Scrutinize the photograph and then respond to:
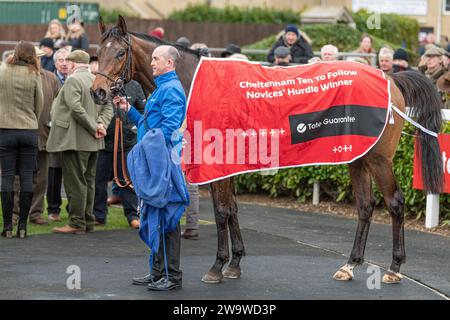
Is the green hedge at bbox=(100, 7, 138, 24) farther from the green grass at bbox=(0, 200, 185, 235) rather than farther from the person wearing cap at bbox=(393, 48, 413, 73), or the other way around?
the green grass at bbox=(0, 200, 185, 235)

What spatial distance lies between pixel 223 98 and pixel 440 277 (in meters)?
2.71

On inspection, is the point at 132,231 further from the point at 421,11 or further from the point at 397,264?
the point at 421,11

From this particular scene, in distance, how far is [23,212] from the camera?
11.2 meters

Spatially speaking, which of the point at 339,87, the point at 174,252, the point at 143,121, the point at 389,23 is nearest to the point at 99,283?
the point at 174,252

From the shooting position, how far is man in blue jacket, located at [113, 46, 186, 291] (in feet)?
28.1

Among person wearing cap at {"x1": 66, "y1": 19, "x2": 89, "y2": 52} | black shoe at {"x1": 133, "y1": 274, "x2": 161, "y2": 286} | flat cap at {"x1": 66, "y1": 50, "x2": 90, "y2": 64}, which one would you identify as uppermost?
person wearing cap at {"x1": 66, "y1": 19, "x2": 89, "y2": 52}

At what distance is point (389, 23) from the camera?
30484mm

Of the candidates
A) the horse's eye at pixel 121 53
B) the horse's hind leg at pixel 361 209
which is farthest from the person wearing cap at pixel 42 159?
the horse's hind leg at pixel 361 209

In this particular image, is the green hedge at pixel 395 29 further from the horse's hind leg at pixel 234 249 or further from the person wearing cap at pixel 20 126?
the horse's hind leg at pixel 234 249

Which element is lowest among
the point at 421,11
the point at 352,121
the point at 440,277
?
the point at 440,277

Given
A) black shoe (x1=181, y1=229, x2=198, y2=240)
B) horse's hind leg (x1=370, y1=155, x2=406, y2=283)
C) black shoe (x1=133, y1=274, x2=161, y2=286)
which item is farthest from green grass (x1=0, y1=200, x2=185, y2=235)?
horse's hind leg (x1=370, y1=155, x2=406, y2=283)

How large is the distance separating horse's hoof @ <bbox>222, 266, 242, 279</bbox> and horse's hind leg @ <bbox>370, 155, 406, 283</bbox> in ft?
4.47

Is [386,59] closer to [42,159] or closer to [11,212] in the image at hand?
[42,159]

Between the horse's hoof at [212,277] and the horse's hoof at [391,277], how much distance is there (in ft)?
5.02
